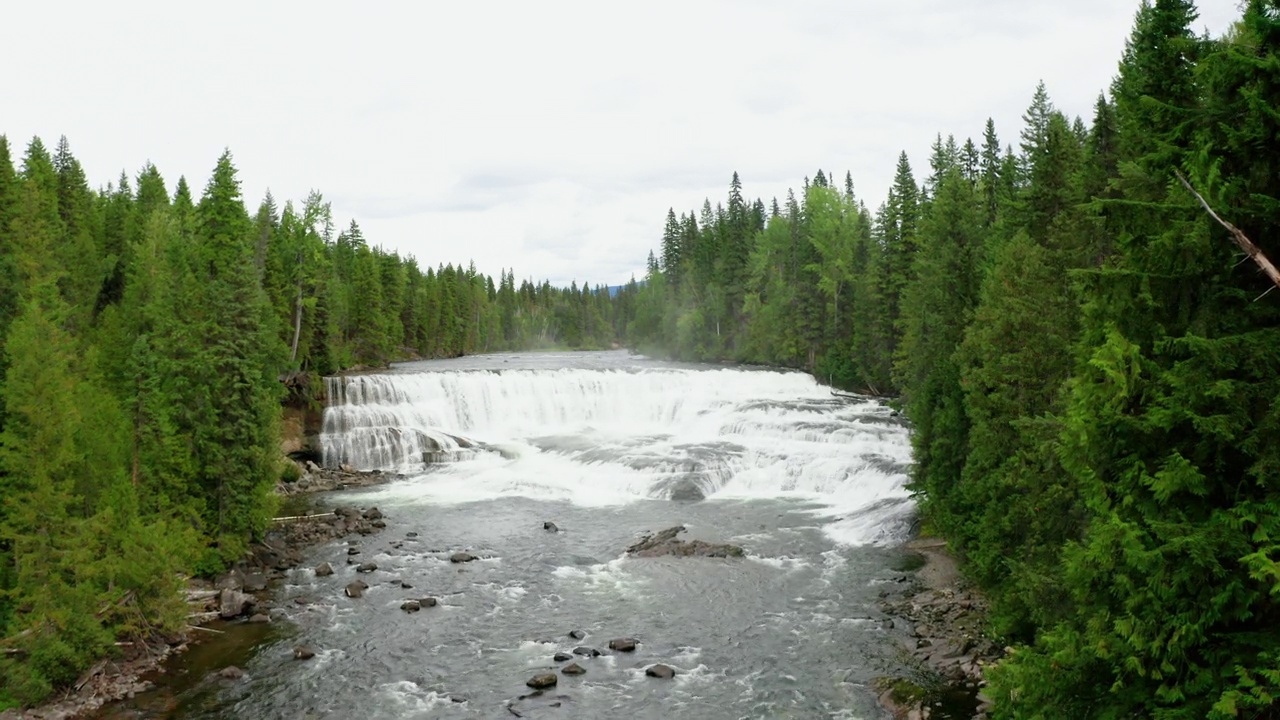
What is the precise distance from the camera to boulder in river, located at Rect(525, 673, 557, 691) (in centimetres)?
1664

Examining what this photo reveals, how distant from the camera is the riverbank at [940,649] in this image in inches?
588

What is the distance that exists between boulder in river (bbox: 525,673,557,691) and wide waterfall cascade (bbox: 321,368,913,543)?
13.2 meters

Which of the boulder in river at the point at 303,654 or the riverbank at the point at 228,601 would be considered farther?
the boulder in river at the point at 303,654

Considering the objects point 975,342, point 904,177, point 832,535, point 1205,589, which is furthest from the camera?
point 904,177

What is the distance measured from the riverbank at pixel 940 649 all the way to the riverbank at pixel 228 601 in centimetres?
1605

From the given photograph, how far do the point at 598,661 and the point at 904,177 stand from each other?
162 feet

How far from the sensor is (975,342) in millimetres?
20078

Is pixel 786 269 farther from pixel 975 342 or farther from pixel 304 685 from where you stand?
pixel 304 685

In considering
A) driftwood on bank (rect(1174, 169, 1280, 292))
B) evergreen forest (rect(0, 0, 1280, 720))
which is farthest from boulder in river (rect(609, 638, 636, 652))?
driftwood on bank (rect(1174, 169, 1280, 292))

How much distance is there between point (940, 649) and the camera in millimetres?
17391

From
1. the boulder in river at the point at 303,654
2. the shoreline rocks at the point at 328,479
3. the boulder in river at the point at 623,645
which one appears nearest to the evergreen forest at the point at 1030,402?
the boulder in river at the point at 303,654

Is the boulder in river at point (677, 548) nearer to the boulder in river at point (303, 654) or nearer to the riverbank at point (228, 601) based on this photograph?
the riverbank at point (228, 601)

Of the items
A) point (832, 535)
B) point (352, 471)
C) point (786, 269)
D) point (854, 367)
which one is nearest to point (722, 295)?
point (786, 269)

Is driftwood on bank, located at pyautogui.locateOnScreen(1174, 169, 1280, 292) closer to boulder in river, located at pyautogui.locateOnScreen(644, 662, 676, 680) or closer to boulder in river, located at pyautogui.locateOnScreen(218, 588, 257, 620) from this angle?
boulder in river, located at pyautogui.locateOnScreen(644, 662, 676, 680)
